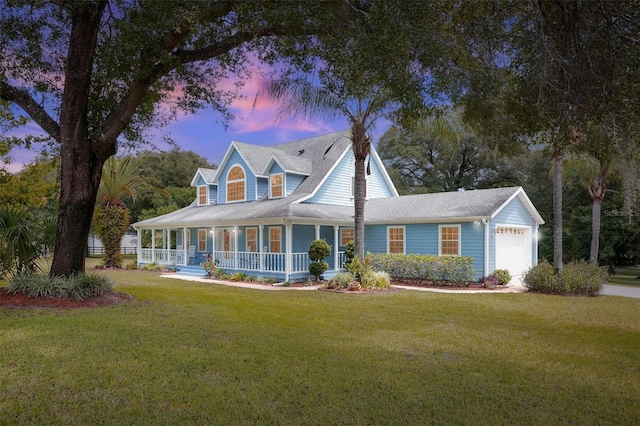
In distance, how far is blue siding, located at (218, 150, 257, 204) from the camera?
23562 millimetres

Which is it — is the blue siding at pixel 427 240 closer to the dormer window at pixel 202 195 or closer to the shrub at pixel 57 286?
the dormer window at pixel 202 195

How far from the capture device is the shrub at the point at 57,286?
10.3 meters

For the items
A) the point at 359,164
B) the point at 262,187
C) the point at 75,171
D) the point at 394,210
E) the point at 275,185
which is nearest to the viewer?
the point at 75,171

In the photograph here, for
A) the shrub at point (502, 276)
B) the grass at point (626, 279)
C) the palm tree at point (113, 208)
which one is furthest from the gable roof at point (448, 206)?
Result: the palm tree at point (113, 208)

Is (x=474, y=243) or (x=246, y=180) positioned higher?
(x=246, y=180)

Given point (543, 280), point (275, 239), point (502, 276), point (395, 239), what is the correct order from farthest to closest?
point (275, 239) < point (395, 239) < point (502, 276) < point (543, 280)

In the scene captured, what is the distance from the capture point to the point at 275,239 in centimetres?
2122

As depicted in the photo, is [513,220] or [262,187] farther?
[262,187]

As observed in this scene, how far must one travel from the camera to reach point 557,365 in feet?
21.8

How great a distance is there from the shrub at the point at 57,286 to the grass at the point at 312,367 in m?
1.08

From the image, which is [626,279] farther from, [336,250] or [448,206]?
[336,250]

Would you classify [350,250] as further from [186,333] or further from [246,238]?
[186,333]

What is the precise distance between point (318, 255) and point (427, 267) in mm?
4364

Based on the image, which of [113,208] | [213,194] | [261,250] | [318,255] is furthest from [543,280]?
[113,208]
